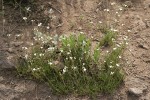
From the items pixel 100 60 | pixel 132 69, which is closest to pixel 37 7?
pixel 100 60

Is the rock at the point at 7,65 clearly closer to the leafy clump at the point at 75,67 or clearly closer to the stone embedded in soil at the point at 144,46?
the leafy clump at the point at 75,67

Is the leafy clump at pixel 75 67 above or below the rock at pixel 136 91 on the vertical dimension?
above

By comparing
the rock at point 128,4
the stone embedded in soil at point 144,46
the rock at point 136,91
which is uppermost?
the rock at point 128,4

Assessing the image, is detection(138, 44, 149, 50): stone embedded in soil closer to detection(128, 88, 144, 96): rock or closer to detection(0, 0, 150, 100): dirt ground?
detection(0, 0, 150, 100): dirt ground

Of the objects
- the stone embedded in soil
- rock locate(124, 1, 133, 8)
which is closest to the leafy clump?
the stone embedded in soil

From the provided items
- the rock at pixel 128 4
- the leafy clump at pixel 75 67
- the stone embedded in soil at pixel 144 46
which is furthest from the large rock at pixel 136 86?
the rock at pixel 128 4

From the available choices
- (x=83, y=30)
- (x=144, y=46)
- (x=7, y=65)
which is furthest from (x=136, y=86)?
(x=7, y=65)

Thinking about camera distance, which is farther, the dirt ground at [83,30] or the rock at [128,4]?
the rock at [128,4]

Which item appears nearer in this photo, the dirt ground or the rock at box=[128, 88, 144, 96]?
the rock at box=[128, 88, 144, 96]
